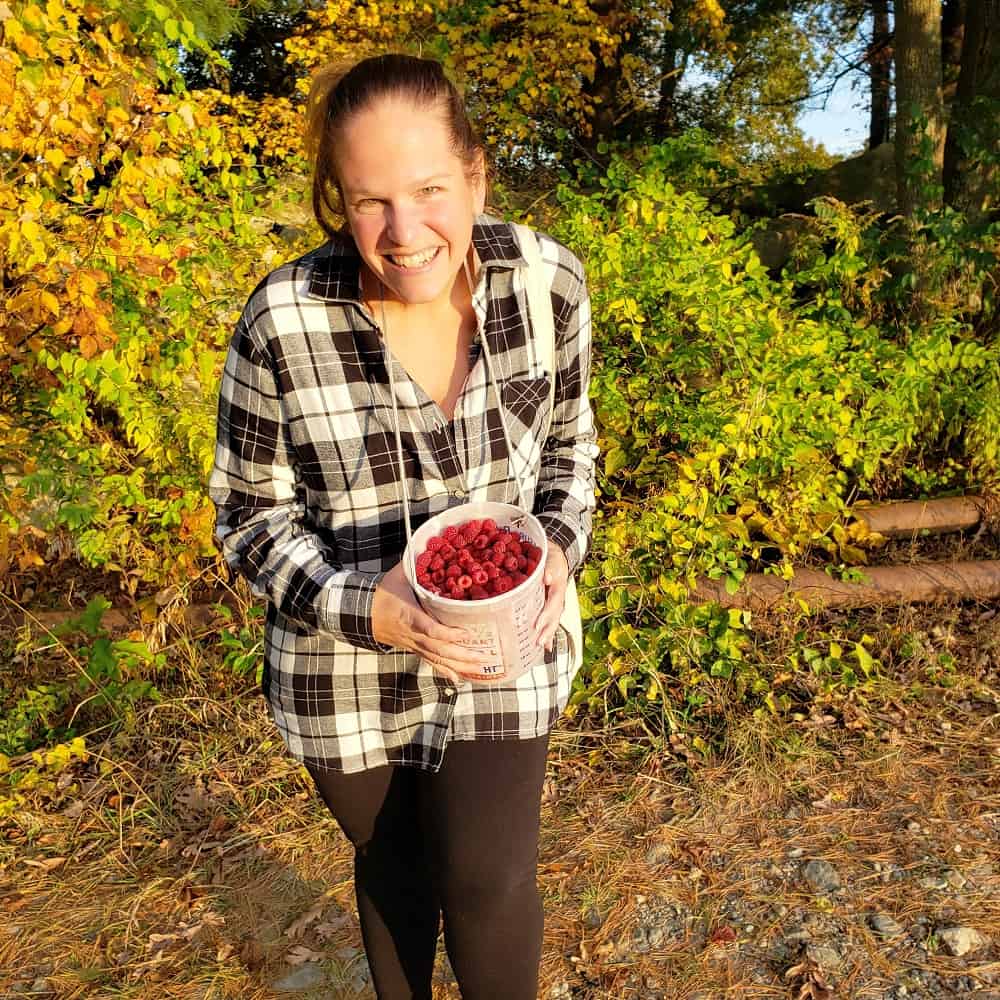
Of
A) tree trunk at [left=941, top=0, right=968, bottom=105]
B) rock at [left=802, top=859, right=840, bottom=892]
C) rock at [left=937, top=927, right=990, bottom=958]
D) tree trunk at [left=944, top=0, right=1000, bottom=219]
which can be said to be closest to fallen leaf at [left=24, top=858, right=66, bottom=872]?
rock at [left=802, top=859, right=840, bottom=892]

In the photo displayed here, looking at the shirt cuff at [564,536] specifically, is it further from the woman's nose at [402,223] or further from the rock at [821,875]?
the rock at [821,875]

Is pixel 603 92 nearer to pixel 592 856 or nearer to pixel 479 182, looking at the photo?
pixel 592 856

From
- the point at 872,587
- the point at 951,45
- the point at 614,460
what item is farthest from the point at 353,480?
the point at 951,45

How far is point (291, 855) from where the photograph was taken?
9.50 ft

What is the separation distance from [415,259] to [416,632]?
0.59 metres

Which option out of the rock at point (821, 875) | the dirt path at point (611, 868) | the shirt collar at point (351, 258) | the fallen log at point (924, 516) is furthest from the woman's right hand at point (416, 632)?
the fallen log at point (924, 516)

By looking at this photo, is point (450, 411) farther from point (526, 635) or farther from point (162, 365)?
point (162, 365)

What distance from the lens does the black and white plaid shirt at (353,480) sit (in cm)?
146

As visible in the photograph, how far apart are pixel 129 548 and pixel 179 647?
448mm

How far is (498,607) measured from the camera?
125 centimetres

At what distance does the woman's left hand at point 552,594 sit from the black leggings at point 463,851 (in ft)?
0.83

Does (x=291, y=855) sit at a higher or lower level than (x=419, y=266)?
lower

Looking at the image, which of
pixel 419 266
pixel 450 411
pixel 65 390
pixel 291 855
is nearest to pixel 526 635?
pixel 450 411

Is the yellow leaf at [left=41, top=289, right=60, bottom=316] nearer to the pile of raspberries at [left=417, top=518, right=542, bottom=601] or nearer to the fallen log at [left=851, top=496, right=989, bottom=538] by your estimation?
the pile of raspberries at [left=417, top=518, right=542, bottom=601]
